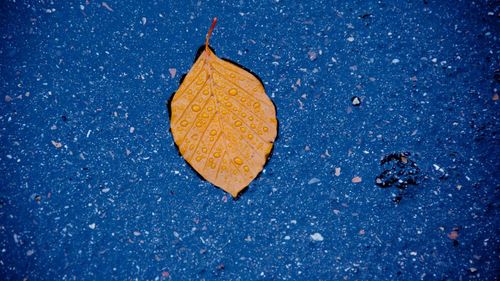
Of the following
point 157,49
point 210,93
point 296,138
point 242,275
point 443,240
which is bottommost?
point 443,240

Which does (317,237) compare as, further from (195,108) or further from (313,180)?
(195,108)

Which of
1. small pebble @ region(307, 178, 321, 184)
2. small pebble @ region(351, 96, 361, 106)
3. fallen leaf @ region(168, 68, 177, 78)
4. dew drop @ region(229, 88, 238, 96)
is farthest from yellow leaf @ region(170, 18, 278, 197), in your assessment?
small pebble @ region(351, 96, 361, 106)

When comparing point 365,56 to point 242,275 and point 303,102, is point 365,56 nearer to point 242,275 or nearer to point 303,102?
point 303,102

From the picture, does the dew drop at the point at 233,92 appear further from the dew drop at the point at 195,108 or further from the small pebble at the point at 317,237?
the small pebble at the point at 317,237

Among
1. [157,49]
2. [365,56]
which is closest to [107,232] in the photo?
[157,49]

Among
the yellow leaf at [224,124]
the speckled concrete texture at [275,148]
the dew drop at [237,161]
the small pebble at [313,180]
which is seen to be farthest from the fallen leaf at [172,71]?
the small pebble at [313,180]

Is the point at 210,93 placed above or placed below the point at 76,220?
above
